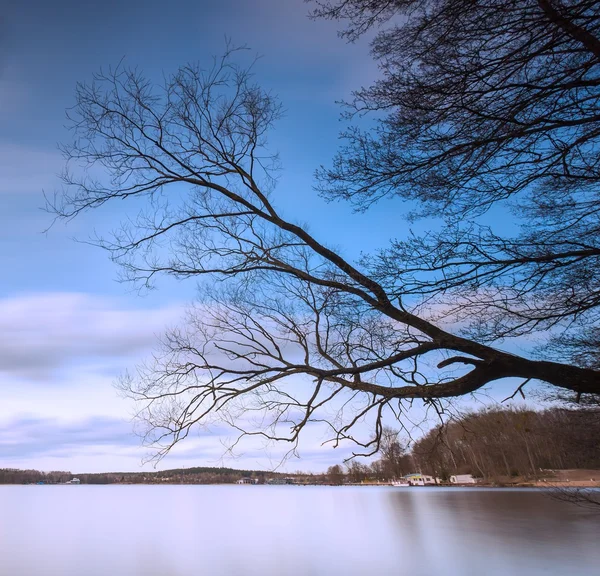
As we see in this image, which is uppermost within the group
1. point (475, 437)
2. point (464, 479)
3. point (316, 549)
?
point (464, 479)

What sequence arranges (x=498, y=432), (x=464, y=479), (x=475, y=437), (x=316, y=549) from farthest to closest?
(x=464, y=479), (x=316, y=549), (x=498, y=432), (x=475, y=437)

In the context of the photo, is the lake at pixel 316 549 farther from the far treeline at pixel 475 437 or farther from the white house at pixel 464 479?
the white house at pixel 464 479

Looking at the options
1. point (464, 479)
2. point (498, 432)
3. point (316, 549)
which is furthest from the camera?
point (464, 479)

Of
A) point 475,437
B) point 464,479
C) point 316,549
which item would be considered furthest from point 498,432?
point 464,479

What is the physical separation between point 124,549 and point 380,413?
14576mm

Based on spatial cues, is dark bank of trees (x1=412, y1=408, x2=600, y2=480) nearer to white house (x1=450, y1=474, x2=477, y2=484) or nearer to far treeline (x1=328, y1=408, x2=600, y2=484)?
far treeline (x1=328, y1=408, x2=600, y2=484)

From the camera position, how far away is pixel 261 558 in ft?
44.6

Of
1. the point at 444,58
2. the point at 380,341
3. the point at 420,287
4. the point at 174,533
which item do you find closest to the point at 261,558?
the point at 174,533

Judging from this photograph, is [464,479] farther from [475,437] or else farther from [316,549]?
[475,437]

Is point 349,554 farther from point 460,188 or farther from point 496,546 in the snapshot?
point 460,188

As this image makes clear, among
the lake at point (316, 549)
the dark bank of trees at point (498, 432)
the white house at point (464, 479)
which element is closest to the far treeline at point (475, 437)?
the dark bank of trees at point (498, 432)

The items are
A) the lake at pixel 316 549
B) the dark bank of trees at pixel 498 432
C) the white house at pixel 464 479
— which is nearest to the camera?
the dark bank of trees at pixel 498 432

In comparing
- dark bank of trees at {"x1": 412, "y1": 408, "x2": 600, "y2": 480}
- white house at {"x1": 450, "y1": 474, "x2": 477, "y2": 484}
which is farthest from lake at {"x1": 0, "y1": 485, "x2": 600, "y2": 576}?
white house at {"x1": 450, "y1": 474, "x2": 477, "y2": 484}

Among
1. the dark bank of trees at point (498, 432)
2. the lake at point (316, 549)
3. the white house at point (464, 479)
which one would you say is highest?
the white house at point (464, 479)
